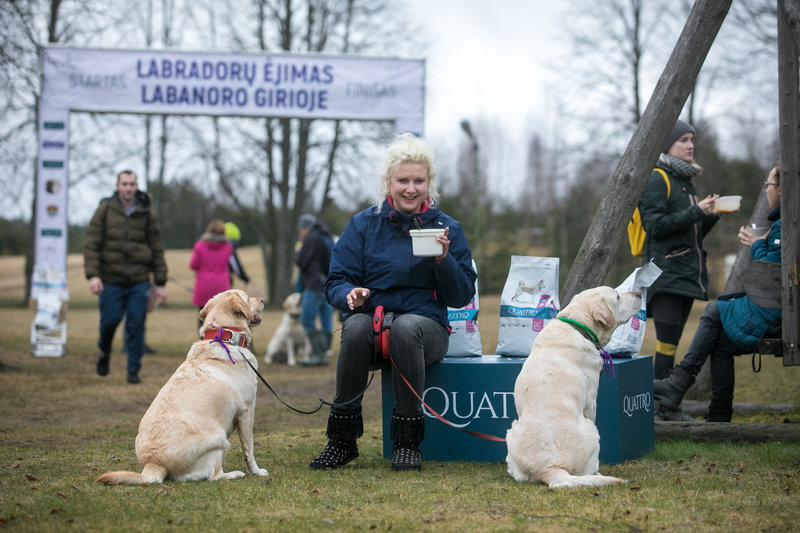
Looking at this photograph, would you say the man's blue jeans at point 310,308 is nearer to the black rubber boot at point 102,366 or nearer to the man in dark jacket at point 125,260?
the man in dark jacket at point 125,260

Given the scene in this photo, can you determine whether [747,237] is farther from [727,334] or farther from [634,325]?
[634,325]

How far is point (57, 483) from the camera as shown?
3779 millimetres

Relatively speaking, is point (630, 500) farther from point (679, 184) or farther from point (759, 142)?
point (759, 142)

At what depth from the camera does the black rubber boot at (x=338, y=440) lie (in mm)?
4305

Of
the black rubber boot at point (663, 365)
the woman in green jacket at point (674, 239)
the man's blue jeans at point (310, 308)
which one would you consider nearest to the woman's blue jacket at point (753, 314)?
the woman in green jacket at point (674, 239)

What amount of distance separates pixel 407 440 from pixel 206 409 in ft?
3.65

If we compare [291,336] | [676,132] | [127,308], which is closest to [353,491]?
[676,132]

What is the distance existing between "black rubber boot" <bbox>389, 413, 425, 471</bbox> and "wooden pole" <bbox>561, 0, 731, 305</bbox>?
1583 mm

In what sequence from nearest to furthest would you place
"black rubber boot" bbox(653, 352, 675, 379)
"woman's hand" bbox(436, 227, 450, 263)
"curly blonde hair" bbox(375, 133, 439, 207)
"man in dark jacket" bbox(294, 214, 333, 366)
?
"woman's hand" bbox(436, 227, 450, 263)
"curly blonde hair" bbox(375, 133, 439, 207)
"black rubber boot" bbox(653, 352, 675, 379)
"man in dark jacket" bbox(294, 214, 333, 366)

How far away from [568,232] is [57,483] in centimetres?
3163

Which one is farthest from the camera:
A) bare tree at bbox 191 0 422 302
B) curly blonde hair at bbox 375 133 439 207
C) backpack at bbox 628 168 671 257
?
bare tree at bbox 191 0 422 302

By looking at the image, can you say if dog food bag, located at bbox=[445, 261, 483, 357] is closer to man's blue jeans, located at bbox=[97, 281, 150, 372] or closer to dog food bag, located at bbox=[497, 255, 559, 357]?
dog food bag, located at bbox=[497, 255, 559, 357]

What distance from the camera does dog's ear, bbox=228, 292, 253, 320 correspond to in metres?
4.32

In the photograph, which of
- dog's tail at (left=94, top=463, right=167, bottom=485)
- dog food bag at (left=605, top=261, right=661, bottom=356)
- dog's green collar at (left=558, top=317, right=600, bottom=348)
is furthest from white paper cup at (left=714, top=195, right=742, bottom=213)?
dog's tail at (left=94, top=463, right=167, bottom=485)
